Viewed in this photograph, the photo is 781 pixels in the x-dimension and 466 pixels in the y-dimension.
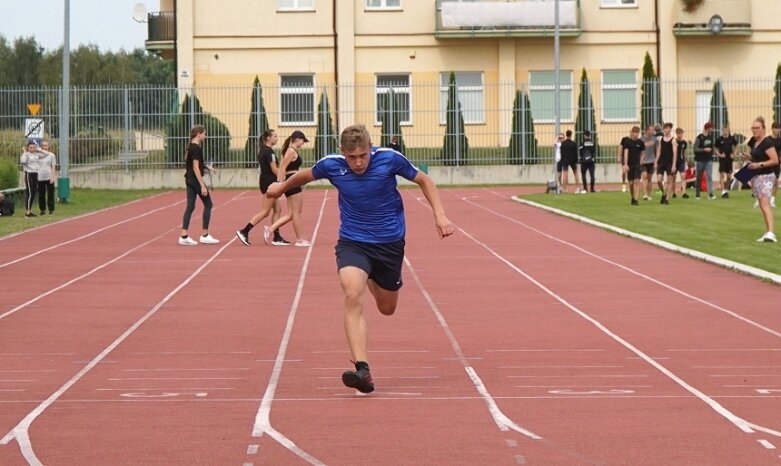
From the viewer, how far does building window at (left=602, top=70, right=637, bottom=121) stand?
172 feet

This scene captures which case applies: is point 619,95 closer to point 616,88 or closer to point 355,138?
point 616,88

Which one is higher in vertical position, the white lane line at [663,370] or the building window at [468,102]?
the building window at [468,102]

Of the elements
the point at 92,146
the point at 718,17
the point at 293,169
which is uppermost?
the point at 718,17

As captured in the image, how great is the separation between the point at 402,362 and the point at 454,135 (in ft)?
122

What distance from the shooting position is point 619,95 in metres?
55.3

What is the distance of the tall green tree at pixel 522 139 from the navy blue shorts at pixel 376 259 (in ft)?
127

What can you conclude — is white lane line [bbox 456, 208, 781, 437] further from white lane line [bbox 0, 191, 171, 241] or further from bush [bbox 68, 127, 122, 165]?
bush [bbox 68, 127, 122, 165]

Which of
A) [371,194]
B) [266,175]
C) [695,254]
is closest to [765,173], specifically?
[695,254]

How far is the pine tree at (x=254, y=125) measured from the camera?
158 feet

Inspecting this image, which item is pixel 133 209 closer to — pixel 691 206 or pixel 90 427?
pixel 691 206

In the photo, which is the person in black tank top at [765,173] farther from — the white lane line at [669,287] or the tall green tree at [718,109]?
the tall green tree at [718,109]

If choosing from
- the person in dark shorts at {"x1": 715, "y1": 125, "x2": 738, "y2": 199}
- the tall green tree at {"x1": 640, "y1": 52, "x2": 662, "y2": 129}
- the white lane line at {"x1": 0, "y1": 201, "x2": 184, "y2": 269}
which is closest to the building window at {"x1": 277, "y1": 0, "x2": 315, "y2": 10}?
the tall green tree at {"x1": 640, "y1": 52, "x2": 662, "y2": 129}

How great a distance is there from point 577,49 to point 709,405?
159 feet

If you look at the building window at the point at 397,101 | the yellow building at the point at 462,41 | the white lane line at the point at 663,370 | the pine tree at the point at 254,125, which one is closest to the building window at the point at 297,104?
the building window at the point at 397,101
